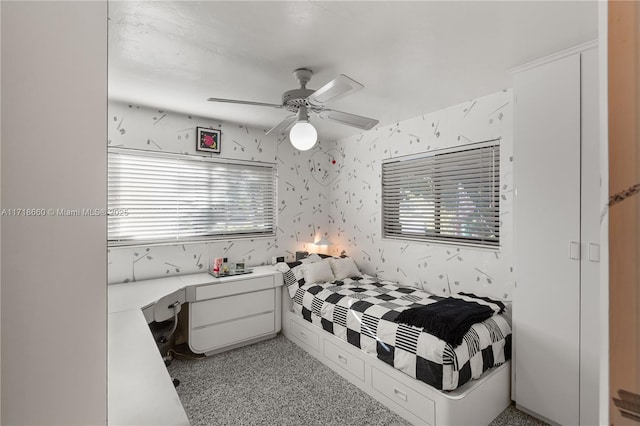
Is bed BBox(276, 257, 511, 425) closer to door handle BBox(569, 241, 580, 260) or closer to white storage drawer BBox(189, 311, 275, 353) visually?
white storage drawer BBox(189, 311, 275, 353)

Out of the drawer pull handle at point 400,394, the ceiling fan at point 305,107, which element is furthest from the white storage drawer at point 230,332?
the ceiling fan at point 305,107

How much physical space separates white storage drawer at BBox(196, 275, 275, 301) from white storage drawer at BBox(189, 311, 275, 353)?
0.30m

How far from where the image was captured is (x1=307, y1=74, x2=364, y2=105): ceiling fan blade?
1670mm

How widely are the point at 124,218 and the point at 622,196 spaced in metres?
3.41

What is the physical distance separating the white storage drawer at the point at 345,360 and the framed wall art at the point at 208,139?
7.74 ft

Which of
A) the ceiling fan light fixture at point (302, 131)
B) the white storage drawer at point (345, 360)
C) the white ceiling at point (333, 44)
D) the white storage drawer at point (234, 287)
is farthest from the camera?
the white storage drawer at point (234, 287)

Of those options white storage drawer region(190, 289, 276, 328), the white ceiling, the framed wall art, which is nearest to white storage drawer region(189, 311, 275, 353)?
white storage drawer region(190, 289, 276, 328)

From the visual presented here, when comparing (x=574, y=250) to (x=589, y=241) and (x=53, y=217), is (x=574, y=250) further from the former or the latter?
(x=53, y=217)

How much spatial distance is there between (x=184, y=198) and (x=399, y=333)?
2540 mm

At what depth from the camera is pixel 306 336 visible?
305cm

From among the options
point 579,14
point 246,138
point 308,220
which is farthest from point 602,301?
point 308,220

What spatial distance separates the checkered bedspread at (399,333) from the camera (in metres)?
1.91

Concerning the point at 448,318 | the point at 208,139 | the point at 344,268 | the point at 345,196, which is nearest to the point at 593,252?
the point at 448,318

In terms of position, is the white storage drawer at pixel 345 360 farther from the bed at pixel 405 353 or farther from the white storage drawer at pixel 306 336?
the white storage drawer at pixel 306 336
